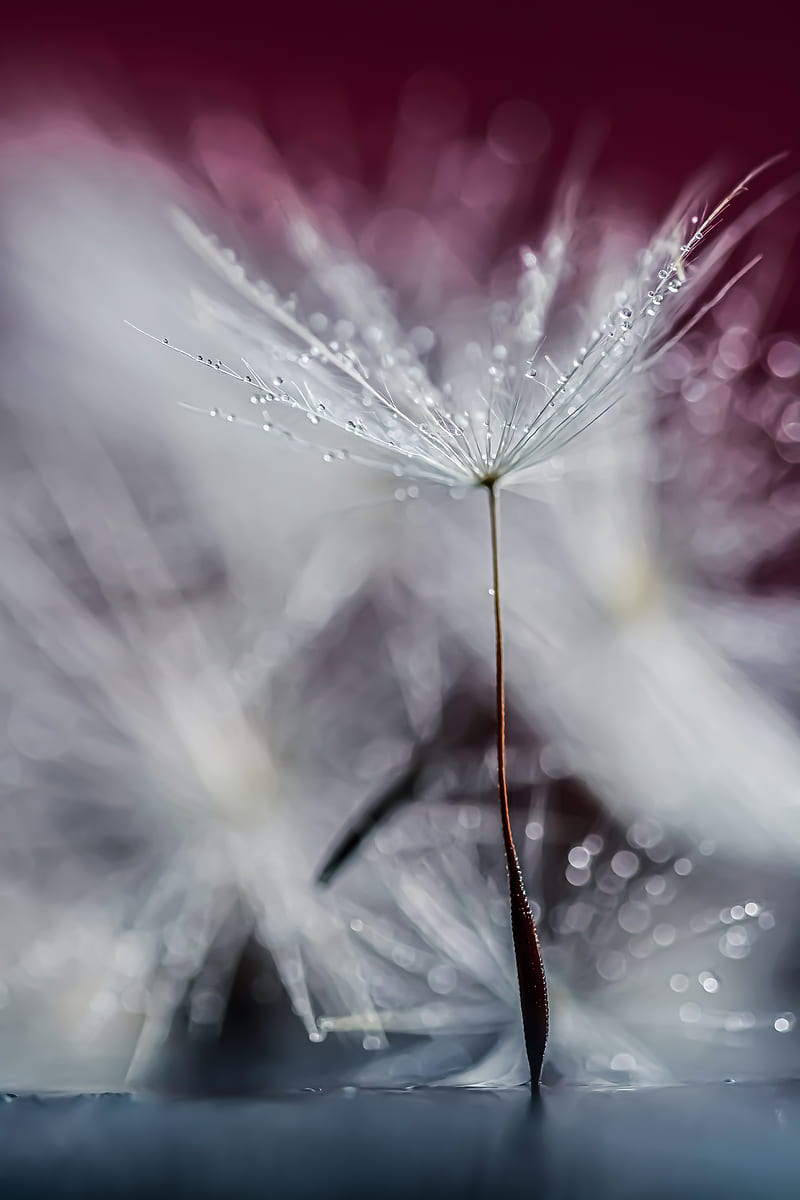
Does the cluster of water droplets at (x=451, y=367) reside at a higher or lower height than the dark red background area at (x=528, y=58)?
lower

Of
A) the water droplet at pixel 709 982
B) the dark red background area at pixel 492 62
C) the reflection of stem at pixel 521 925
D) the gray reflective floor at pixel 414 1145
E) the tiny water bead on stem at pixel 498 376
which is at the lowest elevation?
the water droplet at pixel 709 982

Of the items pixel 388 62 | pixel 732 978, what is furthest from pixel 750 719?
pixel 388 62

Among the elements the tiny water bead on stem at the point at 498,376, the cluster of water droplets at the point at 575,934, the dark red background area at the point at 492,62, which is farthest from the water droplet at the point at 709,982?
the dark red background area at the point at 492,62

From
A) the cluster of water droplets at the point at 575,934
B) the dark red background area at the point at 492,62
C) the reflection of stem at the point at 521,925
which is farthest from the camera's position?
the dark red background area at the point at 492,62

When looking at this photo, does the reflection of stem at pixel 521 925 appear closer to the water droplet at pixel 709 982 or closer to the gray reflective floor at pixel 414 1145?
the gray reflective floor at pixel 414 1145

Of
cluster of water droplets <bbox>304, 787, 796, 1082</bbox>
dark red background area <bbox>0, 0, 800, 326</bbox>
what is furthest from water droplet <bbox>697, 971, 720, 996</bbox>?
dark red background area <bbox>0, 0, 800, 326</bbox>

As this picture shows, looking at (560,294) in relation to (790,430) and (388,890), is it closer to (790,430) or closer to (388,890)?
(790,430)

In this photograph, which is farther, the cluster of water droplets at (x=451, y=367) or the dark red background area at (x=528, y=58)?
the dark red background area at (x=528, y=58)

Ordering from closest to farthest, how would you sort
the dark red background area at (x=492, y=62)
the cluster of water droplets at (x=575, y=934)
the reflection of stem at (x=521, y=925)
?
the reflection of stem at (x=521, y=925) < the cluster of water droplets at (x=575, y=934) < the dark red background area at (x=492, y=62)
